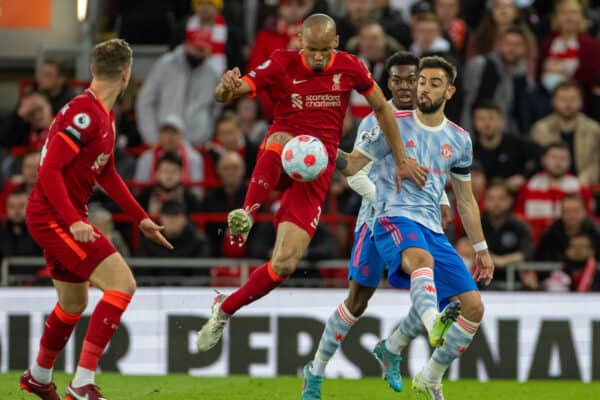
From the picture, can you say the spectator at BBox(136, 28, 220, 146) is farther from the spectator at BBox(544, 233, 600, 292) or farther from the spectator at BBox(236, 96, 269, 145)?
the spectator at BBox(544, 233, 600, 292)

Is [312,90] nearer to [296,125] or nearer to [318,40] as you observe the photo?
[296,125]

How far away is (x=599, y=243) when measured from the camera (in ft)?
49.0

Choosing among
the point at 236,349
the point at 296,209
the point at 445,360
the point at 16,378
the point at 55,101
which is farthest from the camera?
the point at 55,101

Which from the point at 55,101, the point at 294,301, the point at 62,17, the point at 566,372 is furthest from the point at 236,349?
the point at 62,17

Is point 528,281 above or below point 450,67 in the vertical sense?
below

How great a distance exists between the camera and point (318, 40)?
10.2 meters

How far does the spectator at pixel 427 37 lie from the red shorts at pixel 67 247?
7765 millimetres

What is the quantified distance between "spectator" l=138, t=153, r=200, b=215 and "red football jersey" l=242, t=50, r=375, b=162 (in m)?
4.61

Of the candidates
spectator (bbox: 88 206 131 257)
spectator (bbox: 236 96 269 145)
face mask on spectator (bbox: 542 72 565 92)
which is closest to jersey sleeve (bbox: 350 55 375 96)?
spectator (bbox: 88 206 131 257)

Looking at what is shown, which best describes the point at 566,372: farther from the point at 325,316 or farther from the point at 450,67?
the point at 450,67

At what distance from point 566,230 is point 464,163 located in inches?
196

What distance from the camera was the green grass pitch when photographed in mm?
11250

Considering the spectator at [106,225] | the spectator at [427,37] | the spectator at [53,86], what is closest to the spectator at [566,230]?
the spectator at [427,37]

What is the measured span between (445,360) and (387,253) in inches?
33.9
